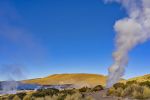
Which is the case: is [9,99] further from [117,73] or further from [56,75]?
[56,75]

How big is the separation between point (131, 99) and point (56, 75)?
151m

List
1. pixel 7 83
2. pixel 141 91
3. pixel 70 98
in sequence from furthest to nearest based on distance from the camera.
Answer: pixel 7 83 < pixel 141 91 < pixel 70 98

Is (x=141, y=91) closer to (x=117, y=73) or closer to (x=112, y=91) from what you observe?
(x=112, y=91)

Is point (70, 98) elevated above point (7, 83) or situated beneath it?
situated beneath

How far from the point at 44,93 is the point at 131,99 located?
938cm

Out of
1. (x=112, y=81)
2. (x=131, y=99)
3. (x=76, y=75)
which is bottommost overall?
(x=131, y=99)

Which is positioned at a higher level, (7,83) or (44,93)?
(7,83)

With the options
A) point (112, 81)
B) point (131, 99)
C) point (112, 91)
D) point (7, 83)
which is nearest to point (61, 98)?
point (131, 99)

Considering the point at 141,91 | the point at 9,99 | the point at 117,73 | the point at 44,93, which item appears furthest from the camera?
the point at 117,73

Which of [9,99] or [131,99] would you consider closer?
[131,99]

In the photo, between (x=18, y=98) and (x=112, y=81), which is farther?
(x=112, y=81)

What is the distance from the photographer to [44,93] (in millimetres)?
32312

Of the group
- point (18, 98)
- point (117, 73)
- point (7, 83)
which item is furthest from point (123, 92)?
point (7, 83)

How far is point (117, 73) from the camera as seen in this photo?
5100cm
